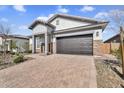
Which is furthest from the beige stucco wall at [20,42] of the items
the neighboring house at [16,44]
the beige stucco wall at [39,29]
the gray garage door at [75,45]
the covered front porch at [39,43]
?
the gray garage door at [75,45]

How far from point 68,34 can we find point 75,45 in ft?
5.67

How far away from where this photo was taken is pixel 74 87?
485cm

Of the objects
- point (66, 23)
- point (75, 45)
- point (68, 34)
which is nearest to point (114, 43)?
point (75, 45)

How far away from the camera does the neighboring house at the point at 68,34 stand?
44.8 feet

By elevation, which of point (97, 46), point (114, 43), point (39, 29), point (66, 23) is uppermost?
point (66, 23)

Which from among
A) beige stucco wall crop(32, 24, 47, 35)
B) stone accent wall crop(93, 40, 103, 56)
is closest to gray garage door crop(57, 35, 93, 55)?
stone accent wall crop(93, 40, 103, 56)

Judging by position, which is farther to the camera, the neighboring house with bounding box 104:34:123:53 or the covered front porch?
the covered front porch

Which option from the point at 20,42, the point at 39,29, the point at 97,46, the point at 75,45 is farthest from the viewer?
the point at 20,42

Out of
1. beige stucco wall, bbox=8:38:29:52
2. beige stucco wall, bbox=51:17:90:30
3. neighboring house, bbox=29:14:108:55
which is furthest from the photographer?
beige stucco wall, bbox=8:38:29:52

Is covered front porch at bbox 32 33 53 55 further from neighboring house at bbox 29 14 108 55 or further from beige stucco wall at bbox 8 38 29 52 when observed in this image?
beige stucco wall at bbox 8 38 29 52

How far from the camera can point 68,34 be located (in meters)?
15.7

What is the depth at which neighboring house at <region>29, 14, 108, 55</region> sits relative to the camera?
13.7 metres

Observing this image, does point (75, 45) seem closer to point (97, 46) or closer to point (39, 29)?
point (97, 46)

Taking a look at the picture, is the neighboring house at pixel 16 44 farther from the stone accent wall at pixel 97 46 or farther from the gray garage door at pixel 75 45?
the stone accent wall at pixel 97 46
